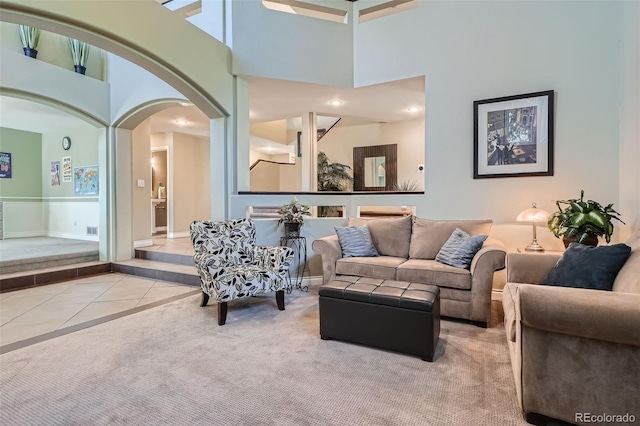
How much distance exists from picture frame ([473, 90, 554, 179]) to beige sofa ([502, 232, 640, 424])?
2.33 metres

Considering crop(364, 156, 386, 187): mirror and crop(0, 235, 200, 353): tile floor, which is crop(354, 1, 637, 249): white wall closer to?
crop(364, 156, 386, 187): mirror

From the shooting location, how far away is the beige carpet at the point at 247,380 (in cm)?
169


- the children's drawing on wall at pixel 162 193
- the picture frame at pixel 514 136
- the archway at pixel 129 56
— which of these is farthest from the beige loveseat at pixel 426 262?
the children's drawing on wall at pixel 162 193

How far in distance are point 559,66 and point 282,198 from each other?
355 cm

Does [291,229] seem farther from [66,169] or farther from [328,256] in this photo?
[66,169]

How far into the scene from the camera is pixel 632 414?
1.42 m

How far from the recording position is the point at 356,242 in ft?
12.4

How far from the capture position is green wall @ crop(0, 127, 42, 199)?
→ 22.4 feet

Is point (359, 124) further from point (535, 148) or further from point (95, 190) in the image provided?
point (95, 190)

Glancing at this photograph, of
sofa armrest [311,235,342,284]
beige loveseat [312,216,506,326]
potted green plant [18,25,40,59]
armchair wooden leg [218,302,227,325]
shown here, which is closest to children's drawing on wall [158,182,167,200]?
potted green plant [18,25,40,59]

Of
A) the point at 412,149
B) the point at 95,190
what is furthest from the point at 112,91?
the point at 412,149

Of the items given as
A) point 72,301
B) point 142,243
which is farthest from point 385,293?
point 142,243

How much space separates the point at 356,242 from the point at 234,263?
1.41m

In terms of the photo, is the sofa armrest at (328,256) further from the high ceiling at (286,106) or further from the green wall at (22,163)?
the green wall at (22,163)
